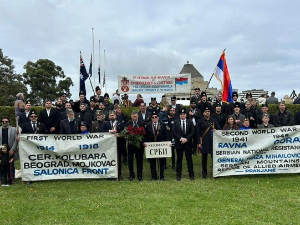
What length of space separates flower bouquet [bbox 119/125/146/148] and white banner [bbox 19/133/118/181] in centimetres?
47

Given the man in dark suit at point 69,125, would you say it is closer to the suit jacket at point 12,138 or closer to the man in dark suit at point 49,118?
the man in dark suit at point 49,118

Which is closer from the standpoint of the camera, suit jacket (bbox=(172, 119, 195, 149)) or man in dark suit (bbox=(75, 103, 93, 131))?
suit jacket (bbox=(172, 119, 195, 149))

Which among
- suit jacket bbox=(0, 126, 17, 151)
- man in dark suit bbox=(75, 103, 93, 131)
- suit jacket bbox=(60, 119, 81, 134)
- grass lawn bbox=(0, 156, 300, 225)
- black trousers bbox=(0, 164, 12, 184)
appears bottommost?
grass lawn bbox=(0, 156, 300, 225)

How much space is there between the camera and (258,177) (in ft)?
30.0

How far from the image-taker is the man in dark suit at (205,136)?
917 centimetres

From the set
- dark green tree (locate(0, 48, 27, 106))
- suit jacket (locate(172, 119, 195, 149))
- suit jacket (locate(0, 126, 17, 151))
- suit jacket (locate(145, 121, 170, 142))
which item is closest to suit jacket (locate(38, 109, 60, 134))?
suit jacket (locate(0, 126, 17, 151))

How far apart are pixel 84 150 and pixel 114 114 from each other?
1551 millimetres

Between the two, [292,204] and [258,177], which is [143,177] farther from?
[292,204]

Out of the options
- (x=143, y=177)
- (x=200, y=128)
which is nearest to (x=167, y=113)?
(x=200, y=128)

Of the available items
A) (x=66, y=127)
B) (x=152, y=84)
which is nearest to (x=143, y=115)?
(x=66, y=127)

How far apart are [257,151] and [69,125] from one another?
5910mm

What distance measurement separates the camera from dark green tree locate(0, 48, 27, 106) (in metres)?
43.0

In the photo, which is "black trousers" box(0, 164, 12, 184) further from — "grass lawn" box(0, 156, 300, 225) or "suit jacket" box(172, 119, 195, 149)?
"suit jacket" box(172, 119, 195, 149)

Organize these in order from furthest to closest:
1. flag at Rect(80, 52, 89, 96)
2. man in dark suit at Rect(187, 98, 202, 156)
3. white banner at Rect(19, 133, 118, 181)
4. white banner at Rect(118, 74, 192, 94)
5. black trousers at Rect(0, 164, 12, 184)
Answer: flag at Rect(80, 52, 89, 96), white banner at Rect(118, 74, 192, 94), man in dark suit at Rect(187, 98, 202, 156), white banner at Rect(19, 133, 118, 181), black trousers at Rect(0, 164, 12, 184)
